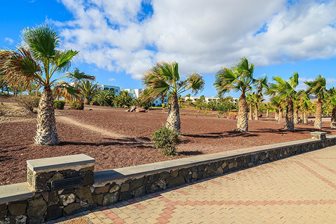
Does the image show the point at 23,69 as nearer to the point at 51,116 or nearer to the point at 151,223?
the point at 51,116

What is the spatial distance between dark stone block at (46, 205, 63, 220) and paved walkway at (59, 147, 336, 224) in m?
0.36

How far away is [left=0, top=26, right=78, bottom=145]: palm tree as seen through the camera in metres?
8.36

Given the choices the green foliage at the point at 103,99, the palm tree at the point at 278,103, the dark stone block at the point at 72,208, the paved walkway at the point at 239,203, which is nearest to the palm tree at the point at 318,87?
the palm tree at the point at 278,103

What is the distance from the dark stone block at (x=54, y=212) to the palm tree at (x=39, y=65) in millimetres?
4793

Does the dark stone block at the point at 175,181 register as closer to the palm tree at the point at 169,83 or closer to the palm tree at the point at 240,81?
the palm tree at the point at 169,83

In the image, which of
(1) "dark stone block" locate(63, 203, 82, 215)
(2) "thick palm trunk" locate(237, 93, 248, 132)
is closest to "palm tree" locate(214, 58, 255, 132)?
(2) "thick palm trunk" locate(237, 93, 248, 132)

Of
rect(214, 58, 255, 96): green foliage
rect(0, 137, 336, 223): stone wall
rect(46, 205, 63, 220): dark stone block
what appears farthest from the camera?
rect(214, 58, 255, 96): green foliage

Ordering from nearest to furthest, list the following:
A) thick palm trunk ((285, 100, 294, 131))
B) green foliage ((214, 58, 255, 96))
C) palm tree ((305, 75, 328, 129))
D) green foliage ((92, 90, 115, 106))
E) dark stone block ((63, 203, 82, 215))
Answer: dark stone block ((63, 203, 82, 215)) < green foliage ((214, 58, 255, 96)) < thick palm trunk ((285, 100, 294, 131)) < palm tree ((305, 75, 328, 129)) < green foliage ((92, 90, 115, 106))

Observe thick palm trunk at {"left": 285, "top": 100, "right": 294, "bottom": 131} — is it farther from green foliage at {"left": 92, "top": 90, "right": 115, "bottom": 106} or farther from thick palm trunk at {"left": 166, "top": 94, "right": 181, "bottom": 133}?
green foliage at {"left": 92, "top": 90, "right": 115, "bottom": 106}

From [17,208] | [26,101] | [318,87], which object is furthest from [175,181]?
[318,87]

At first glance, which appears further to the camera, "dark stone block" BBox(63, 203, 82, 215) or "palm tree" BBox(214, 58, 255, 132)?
"palm tree" BBox(214, 58, 255, 132)

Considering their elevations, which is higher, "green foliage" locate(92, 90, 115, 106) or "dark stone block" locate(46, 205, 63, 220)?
"green foliage" locate(92, 90, 115, 106)

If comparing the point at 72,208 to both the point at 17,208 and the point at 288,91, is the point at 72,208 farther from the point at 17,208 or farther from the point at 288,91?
the point at 288,91

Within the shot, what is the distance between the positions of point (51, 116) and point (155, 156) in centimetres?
381
